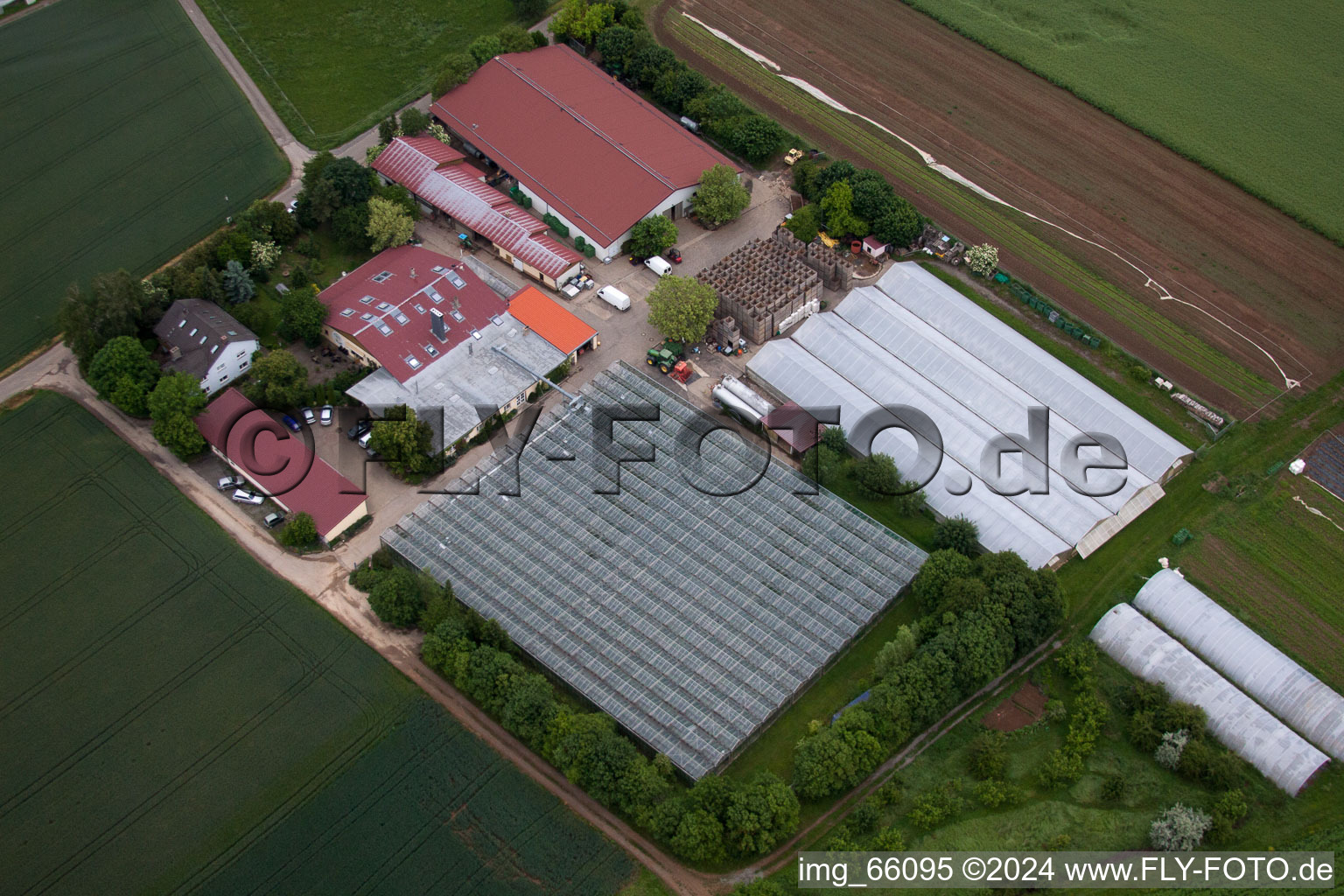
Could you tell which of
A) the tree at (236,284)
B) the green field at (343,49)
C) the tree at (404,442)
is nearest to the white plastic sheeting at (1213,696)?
the tree at (404,442)

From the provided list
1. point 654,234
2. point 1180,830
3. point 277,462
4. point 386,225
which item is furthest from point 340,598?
point 1180,830

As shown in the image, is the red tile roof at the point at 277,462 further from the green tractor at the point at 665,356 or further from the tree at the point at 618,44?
the tree at the point at 618,44

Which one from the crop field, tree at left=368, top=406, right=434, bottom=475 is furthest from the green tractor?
the crop field

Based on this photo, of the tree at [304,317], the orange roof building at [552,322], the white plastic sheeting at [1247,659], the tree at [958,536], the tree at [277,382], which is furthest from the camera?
the orange roof building at [552,322]

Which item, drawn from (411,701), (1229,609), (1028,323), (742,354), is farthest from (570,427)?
(1229,609)

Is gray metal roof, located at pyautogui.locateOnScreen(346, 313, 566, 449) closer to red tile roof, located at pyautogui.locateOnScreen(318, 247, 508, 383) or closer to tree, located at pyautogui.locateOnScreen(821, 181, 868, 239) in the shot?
red tile roof, located at pyautogui.locateOnScreen(318, 247, 508, 383)

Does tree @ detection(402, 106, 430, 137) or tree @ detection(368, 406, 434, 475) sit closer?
tree @ detection(368, 406, 434, 475)
